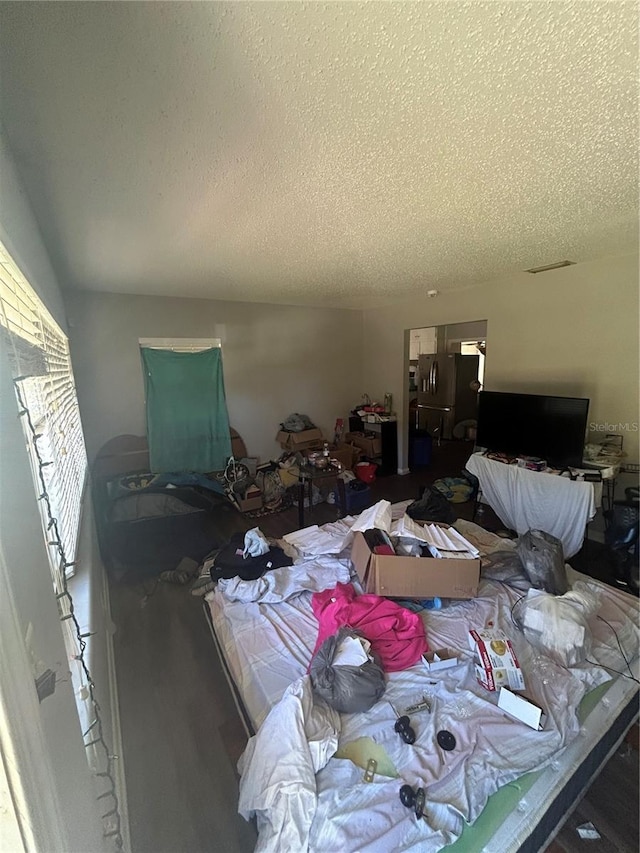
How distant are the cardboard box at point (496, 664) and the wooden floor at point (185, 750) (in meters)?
0.40

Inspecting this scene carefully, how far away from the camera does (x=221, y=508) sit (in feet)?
12.1

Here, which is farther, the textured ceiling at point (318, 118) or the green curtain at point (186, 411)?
the green curtain at point (186, 411)

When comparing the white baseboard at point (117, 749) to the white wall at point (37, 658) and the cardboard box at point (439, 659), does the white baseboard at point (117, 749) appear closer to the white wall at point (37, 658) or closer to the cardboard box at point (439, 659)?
the white wall at point (37, 658)

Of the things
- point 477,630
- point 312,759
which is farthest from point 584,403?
point 312,759

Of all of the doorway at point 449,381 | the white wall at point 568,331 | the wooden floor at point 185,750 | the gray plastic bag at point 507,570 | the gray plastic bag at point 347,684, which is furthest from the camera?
the doorway at point 449,381

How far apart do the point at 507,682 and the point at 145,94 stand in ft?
7.55

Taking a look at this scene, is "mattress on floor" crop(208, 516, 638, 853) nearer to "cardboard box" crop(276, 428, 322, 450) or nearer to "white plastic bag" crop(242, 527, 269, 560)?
"white plastic bag" crop(242, 527, 269, 560)

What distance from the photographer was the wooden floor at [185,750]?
120 centimetres

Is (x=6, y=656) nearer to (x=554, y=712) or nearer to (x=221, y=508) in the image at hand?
(x=554, y=712)

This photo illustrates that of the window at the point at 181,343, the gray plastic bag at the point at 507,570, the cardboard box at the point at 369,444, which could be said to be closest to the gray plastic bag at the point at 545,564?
the gray plastic bag at the point at 507,570

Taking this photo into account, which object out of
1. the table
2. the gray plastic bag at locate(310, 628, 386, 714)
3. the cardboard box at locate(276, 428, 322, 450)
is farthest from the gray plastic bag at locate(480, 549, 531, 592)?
the cardboard box at locate(276, 428, 322, 450)

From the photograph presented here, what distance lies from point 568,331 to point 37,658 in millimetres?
3764

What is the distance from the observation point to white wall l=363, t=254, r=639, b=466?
2.68 meters

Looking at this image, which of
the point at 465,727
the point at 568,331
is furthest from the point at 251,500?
the point at 568,331
